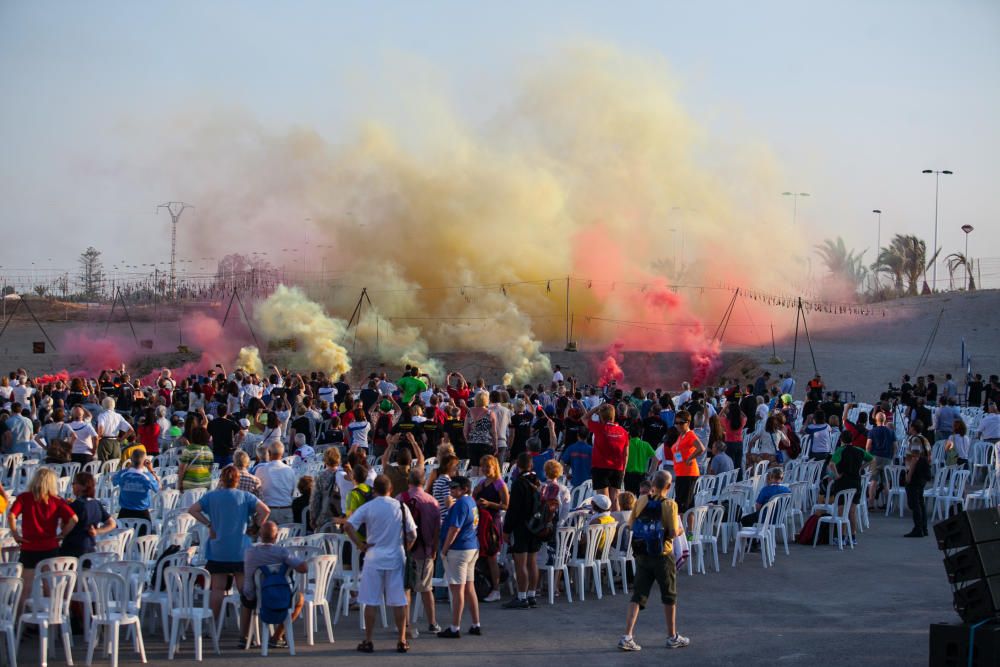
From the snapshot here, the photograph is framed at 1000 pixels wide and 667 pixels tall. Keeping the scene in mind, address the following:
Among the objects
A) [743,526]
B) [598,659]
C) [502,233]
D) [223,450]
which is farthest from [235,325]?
[598,659]

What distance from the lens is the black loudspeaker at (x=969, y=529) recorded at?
8.68 metres

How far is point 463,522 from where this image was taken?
10.1m

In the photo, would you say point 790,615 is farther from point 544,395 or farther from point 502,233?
point 502,233

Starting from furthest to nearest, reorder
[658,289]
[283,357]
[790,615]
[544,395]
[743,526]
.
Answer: [658,289], [283,357], [544,395], [743,526], [790,615]

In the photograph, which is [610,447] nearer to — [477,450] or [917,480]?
[477,450]

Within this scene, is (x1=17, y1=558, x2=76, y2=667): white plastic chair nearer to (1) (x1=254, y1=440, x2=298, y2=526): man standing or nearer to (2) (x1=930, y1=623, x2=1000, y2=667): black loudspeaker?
(1) (x1=254, y1=440, x2=298, y2=526): man standing

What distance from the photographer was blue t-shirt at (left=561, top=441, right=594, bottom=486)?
47.9 ft

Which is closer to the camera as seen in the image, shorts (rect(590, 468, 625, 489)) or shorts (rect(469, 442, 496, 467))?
shorts (rect(590, 468, 625, 489))

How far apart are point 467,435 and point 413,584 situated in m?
6.49

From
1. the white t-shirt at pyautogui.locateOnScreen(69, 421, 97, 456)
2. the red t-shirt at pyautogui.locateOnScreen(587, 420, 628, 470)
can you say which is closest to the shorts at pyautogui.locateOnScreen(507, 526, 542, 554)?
the red t-shirt at pyautogui.locateOnScreen(587, 420, 628, 470)

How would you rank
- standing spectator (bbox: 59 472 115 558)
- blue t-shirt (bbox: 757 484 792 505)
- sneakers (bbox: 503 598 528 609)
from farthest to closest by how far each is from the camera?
blue t-shirt (bbox: 757 484 792 505), sneakers (bbox: 503 598 528 609), standing spectator (bbox: 59 472 115 558)

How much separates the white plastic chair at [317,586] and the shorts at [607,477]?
4743 mm

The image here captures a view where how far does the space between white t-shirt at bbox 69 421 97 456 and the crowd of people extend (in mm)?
27

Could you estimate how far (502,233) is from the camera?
59.1 m
